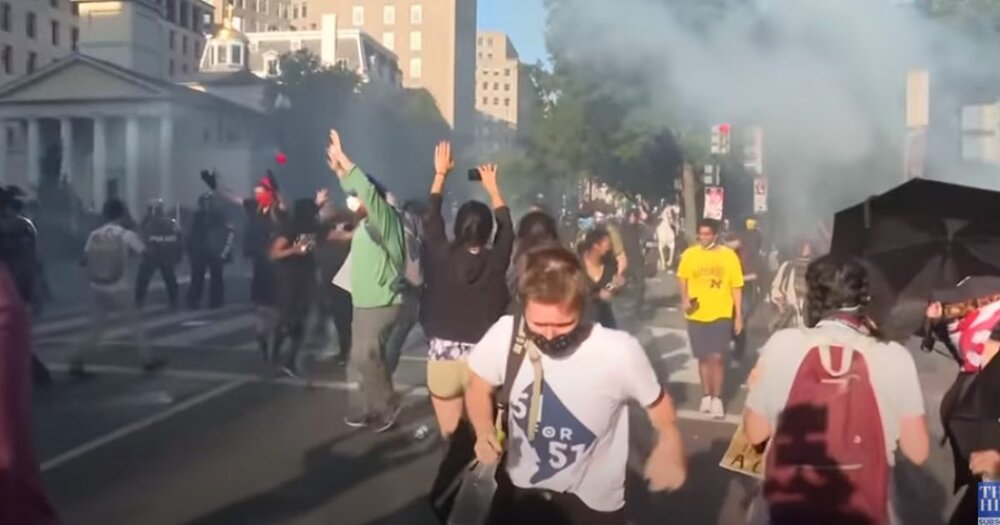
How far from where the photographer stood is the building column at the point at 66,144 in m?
9.12

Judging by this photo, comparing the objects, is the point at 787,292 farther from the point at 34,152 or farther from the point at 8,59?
the point at 8,59

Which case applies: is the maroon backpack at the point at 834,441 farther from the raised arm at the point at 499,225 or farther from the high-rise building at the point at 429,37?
the high-rise building at the point at 429,37

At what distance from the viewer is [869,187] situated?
8.32m

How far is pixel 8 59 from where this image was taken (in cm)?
947


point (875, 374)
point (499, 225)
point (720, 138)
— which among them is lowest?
point (875, 374)

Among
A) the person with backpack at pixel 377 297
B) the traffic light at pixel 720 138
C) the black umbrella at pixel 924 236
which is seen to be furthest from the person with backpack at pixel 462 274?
the traffic light at pixel 720 138

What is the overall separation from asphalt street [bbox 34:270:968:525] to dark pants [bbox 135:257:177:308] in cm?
56

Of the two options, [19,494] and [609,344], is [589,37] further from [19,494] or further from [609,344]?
[19,494]

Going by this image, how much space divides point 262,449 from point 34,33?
3853 millimetres

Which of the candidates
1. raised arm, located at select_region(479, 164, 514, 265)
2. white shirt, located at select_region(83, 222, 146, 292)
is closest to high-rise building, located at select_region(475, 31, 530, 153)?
raised arm, located at select_region(479, 164, 514, 265)

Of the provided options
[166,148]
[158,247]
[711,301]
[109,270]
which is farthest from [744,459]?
[158,247]

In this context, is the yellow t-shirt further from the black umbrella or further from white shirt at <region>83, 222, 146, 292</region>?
white shirt at <region>83, 222, 146, 292</region>

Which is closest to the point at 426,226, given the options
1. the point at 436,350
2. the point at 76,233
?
the point at 436,350

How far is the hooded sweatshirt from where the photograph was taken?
6281mm
